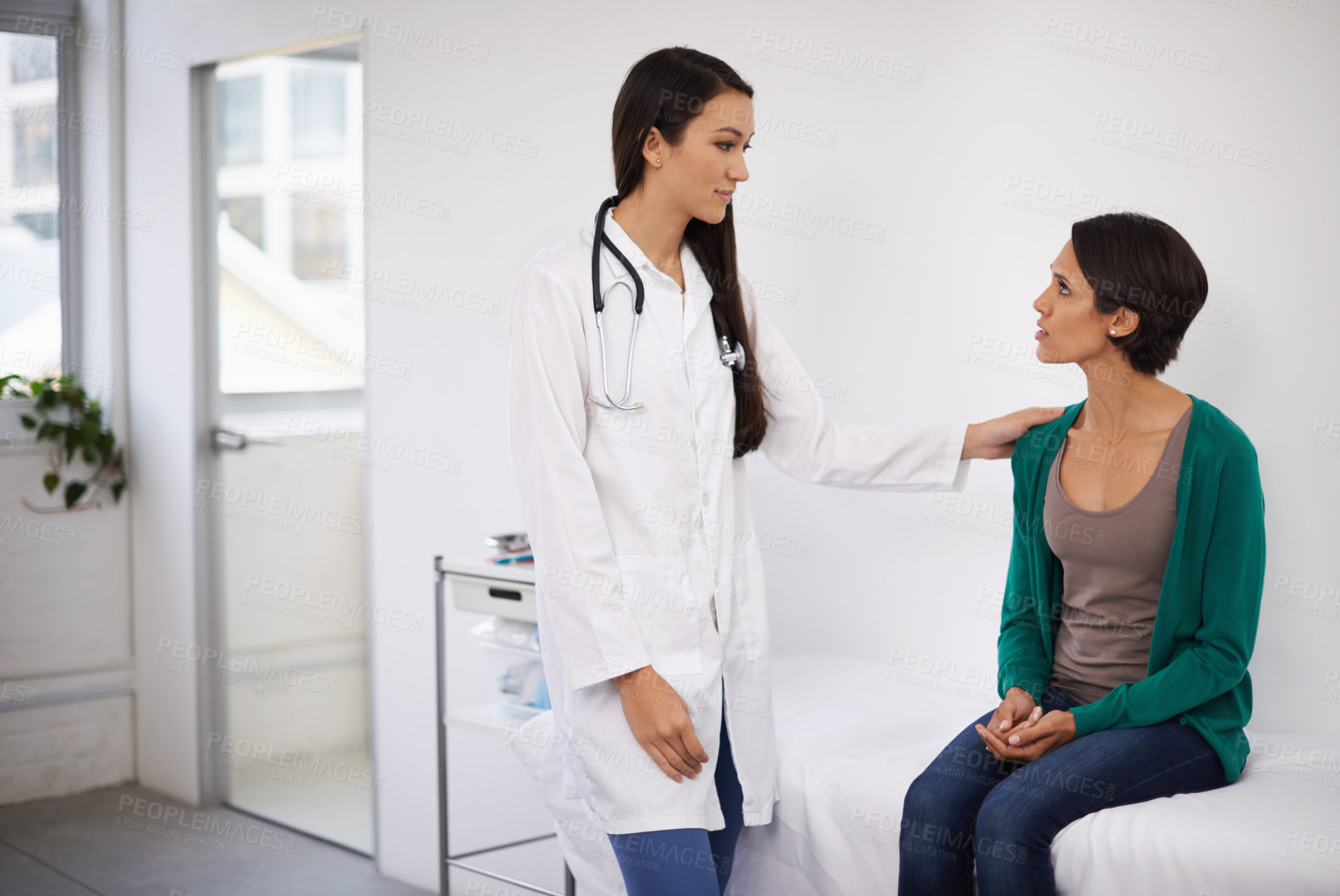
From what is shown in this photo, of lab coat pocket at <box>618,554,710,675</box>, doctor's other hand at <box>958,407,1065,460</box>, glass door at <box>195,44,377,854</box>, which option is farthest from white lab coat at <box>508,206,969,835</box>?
glass door at <box>195,44,377,854</box>

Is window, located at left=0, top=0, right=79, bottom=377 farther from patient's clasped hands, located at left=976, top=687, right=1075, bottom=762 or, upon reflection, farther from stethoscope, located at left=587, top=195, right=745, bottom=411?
patient's clasped hands, located at left=976, top=687, right=1075, bottom=762

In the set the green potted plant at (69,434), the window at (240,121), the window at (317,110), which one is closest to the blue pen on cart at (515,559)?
the window at (317,110)

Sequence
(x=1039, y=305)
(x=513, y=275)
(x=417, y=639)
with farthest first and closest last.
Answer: (x=417, y=639) < (x=513, y=275) < (x=1039, y=305)

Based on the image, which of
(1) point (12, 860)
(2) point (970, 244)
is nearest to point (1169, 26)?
(2) point (970, 244)

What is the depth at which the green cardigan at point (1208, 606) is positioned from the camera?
1.52 m

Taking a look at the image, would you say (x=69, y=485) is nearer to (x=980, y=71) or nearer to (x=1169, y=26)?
(x=980, y=71)

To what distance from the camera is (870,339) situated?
2.29m

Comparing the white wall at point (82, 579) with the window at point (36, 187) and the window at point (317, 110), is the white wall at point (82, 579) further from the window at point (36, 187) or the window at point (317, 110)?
the window at point (317, 110)

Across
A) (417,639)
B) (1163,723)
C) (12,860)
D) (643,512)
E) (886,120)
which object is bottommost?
(12,860)

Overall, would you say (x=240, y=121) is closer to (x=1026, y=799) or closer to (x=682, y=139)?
(x=682, y=139)

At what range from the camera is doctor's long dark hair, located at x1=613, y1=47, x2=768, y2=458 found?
157cm

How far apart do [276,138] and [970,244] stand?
2.24m

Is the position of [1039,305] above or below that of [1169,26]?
below

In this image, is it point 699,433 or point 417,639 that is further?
point 417,639
